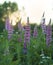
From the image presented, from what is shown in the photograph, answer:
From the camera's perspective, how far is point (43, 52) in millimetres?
3979

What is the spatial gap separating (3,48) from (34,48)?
0.41 meters

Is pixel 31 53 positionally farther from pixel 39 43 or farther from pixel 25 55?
pixel 39 43

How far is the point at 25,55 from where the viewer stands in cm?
400

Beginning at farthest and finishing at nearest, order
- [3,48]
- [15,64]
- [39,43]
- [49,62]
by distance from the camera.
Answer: [39,43], [3,48], [49,62], [15,64]

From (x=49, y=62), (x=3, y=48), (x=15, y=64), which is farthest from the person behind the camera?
(x=3, y=48)

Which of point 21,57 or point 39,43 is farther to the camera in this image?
point 39,43

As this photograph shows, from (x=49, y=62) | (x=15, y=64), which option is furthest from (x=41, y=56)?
(x=15, y=64)

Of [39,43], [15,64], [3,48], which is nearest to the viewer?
[15,64]

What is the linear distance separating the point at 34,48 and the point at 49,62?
415 mm

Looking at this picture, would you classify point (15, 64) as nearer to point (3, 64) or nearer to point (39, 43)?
point (3, 64)

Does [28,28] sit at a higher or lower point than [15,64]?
higher

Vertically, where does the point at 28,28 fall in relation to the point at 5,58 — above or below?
above

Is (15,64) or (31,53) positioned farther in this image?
(31,53)

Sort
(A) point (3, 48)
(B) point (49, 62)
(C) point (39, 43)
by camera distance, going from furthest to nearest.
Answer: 1. (C) point (39, 43)
2. (A) point (3, 48)
3. (B) point (49, 62)
